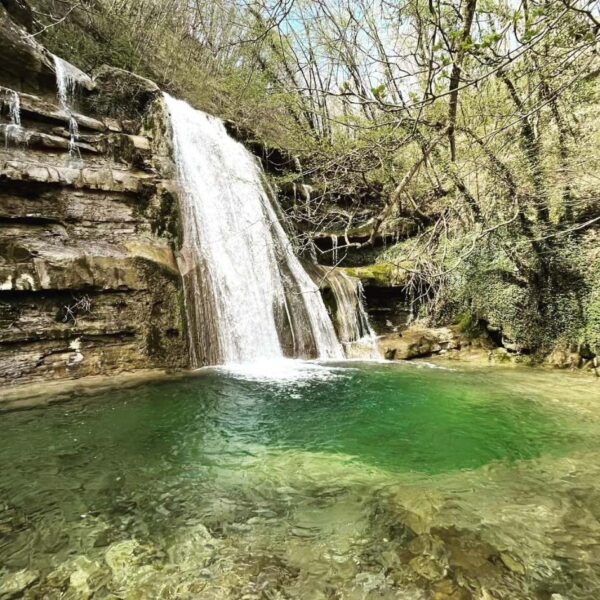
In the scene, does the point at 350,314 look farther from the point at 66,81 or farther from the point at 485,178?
the point at 66,81

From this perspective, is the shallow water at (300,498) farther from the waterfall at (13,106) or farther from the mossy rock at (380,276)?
the waterfall at (13,106)

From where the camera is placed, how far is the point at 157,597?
199 centimetres

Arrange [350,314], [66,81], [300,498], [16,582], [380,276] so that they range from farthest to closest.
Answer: [380,276], [66,81], [350,314], [300,498], [16,582]

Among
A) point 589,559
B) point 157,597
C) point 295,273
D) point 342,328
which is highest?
point 295,273

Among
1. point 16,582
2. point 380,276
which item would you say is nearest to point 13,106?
point 380,276

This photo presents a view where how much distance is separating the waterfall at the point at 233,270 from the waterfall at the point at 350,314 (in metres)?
0.34

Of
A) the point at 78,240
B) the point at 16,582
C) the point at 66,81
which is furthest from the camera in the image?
the point at 66,81

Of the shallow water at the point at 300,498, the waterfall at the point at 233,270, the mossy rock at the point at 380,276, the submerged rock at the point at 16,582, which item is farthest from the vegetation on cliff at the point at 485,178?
the submerged rock at the point at 16,582

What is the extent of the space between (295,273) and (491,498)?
7686mm

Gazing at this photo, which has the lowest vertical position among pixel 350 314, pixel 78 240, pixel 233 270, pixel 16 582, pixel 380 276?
pixel 16 582

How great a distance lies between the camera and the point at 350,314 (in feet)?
33.7

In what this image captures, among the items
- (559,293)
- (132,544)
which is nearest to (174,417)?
(132,544)

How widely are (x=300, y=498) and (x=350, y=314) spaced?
747 cm

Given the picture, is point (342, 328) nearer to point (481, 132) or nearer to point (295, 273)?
point (295, 273)
